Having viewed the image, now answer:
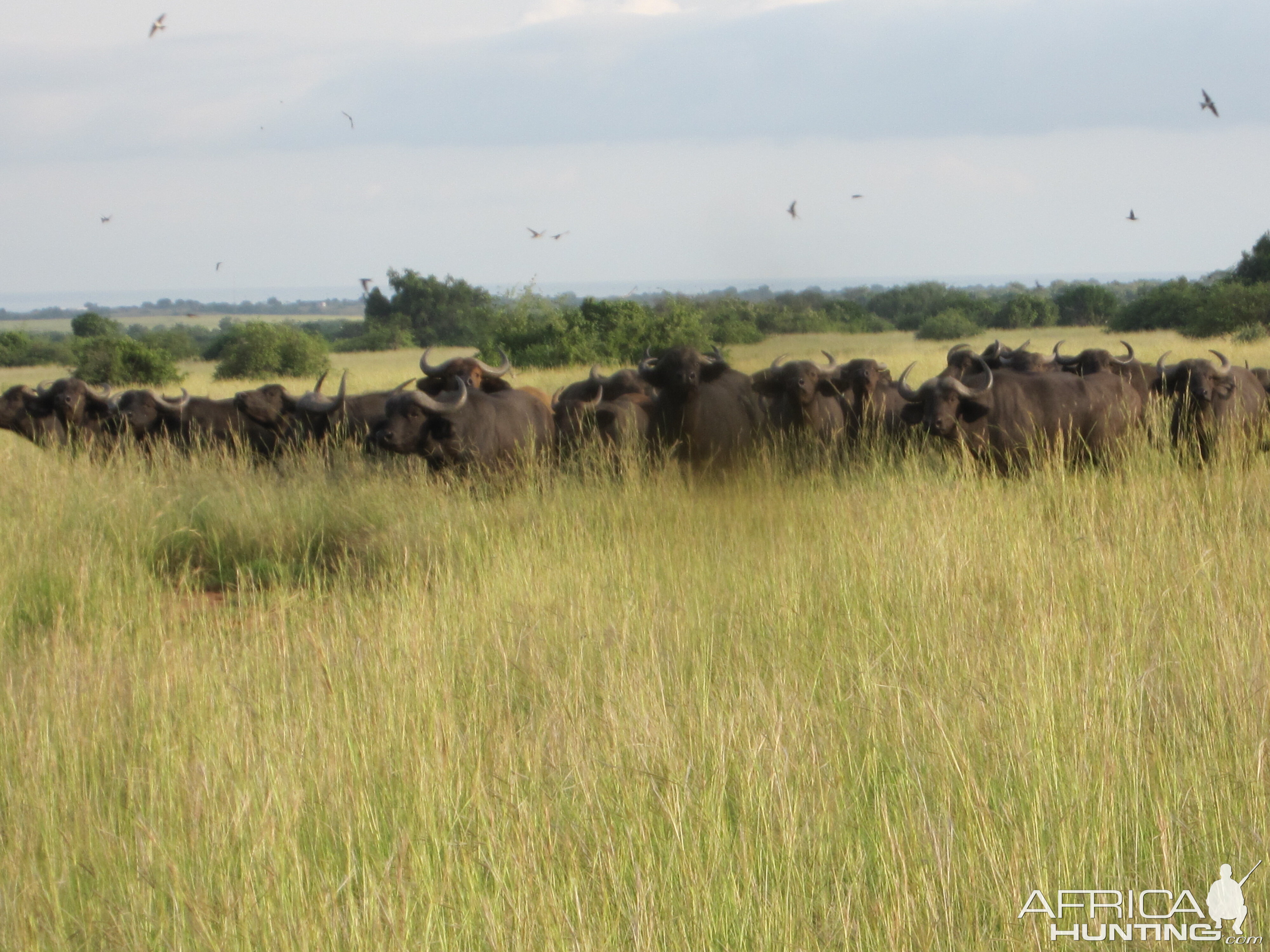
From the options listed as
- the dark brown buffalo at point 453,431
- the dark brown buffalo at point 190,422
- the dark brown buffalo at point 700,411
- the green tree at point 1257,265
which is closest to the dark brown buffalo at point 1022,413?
the dark brown buffalo at point 700,411

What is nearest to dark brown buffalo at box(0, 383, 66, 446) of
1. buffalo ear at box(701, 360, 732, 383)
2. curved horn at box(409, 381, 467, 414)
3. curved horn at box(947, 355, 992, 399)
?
curved horn at box(409, 381, 467, 414)

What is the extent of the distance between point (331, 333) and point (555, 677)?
99799 millimetres

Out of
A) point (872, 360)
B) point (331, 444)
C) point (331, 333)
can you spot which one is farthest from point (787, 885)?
point (331, 333)

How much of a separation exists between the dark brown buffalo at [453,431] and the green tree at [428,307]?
60.4 m

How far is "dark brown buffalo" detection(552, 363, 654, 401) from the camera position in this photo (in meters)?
13.2

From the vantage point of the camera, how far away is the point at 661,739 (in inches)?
138

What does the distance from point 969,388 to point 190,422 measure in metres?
9.66

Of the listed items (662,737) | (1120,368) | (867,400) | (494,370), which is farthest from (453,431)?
(662,737)

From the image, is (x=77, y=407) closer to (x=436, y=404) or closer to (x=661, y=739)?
(x=436, y=404)

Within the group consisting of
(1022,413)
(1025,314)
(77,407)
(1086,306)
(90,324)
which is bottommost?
(1022,413)

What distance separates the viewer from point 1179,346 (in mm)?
29141

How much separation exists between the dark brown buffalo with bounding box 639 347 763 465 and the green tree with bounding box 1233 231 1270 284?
41.3 metres

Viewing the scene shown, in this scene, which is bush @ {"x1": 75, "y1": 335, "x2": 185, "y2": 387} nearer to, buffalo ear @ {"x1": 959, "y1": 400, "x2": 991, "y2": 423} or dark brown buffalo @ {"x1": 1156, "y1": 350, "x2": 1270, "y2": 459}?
buffalo ear @ {"x1": 959, "y1": 400, "x2": 991, "y2": 423}

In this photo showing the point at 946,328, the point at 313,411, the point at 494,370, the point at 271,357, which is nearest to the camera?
the point at 313,411
